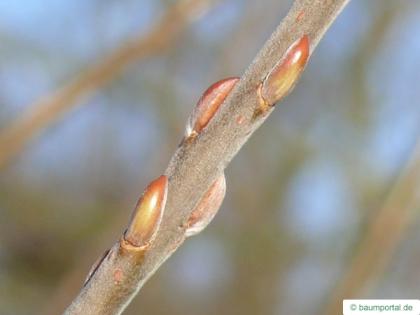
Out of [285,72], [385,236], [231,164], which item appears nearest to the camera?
[285,72]

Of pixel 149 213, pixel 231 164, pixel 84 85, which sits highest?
pixel 231 164

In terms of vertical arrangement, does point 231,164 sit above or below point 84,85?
above

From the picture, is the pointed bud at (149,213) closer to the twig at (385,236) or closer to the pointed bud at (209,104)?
the pointed bud at (209,104)

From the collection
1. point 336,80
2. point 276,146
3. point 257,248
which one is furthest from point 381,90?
point 257,248

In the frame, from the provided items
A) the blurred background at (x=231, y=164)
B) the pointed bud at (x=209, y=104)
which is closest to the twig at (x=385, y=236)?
the blurred background at (x=231, y=164)

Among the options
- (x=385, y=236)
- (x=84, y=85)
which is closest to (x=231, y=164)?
(x=385, y=236)

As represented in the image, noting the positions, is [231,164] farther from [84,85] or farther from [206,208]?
[206,208]

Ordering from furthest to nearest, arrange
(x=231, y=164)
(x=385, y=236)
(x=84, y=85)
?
1. (x=231, y=164)
2. (x=385, y=236)
3. (x=84, y=85)
